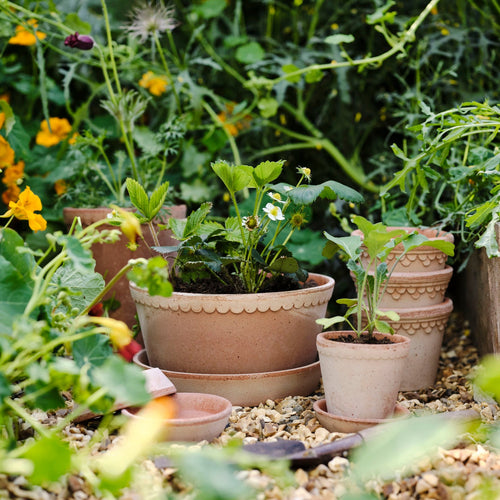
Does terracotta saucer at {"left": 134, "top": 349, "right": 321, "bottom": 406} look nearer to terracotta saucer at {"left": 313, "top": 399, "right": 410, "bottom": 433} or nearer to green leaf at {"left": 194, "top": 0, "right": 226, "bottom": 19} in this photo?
terracotta saucer at {"left": 313, "top": 399, "right": 410, "bottom": 433}

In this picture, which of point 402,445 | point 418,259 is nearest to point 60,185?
point 418,259

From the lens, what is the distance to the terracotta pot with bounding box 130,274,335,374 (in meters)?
1.36

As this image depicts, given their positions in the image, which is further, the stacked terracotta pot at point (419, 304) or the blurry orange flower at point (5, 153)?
the blurry orange flower at point (5, 153)

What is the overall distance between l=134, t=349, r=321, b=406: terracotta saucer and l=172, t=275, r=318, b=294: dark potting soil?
190 millimetres

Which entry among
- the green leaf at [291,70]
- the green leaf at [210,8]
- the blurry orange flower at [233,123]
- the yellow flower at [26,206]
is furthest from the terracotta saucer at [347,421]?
the green leaf at [210,8]

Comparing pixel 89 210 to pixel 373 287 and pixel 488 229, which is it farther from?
pixel 488 229

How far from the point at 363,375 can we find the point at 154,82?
135 cm

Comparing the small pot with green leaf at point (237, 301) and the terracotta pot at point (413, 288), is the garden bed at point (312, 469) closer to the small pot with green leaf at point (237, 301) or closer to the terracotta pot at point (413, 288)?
the small pot with green leaf at point (237, 301)

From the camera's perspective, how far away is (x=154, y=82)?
2133 millimetres

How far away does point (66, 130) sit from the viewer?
210 cm

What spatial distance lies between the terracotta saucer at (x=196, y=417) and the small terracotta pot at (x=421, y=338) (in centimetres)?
50

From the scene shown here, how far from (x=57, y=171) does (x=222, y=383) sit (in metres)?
0.99

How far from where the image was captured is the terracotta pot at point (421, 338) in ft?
4.90

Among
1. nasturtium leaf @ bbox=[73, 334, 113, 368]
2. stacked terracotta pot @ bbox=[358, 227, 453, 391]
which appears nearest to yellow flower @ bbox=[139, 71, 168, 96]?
stacked terracotta pot @ bbox=[358, 227, 453, 391]
